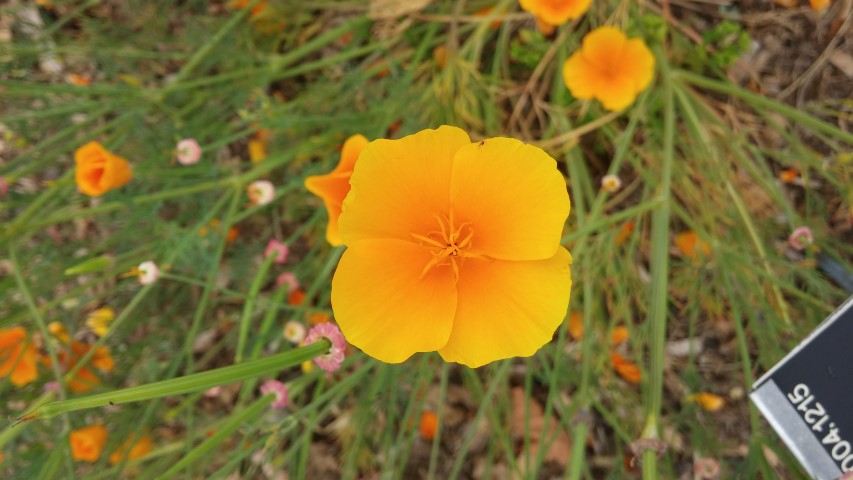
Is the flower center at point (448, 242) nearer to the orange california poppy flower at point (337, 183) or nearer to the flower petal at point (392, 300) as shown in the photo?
the flower petal at point (392, 300)

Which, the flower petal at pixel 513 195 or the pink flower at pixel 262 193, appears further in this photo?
the pink flower at pixel 262 193

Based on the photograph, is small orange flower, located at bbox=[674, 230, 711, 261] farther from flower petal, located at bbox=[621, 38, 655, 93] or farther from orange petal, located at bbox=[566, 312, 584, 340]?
flower petal, located at bbox=[621, 38, 655, 93]

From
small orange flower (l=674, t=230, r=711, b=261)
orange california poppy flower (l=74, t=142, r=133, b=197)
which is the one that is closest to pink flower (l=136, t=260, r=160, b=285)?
orange california poppy flower (l=74, t=142, r=133, b=197)

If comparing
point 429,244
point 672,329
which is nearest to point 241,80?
point 429,244

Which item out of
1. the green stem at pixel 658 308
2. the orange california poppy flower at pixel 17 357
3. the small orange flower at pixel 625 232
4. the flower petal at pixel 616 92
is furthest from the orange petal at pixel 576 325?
the orange california poppy flower at pixel 17 357

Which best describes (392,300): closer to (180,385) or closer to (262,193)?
(180,385)

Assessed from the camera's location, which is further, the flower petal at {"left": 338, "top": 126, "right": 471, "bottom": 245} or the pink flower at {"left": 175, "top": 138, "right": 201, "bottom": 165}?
the pink flower at {"left": 175, "top": 138, "right": 201, "bottom": 165}

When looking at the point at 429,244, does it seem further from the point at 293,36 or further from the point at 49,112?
the point at 293,36

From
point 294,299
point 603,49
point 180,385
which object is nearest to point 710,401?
point 603,49
